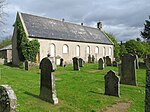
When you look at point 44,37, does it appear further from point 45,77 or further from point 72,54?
point 45,77

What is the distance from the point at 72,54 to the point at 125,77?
2745cm

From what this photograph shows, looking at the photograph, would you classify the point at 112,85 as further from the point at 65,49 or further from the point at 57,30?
the point at 57,30

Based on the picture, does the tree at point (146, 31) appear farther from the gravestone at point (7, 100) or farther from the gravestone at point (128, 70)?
the gravestone at point (7, 100)

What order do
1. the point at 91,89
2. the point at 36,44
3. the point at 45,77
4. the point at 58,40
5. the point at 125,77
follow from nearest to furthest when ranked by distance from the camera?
1. the point at 45,77
2. the point at 91,89
3. the point at 125,77
4. the point at 36,44
5. the point at 58,40

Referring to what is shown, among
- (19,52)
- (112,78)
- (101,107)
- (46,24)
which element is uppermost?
(46,24)

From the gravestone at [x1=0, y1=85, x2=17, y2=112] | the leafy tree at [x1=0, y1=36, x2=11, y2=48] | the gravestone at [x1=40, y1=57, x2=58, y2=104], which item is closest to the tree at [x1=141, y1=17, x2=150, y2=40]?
the gravestone at [x1=40, y1=57, x2=58, y2=104]

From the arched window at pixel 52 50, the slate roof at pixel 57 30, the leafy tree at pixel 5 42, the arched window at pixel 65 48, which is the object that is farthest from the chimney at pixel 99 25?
the leafy tree at pixel 5 42

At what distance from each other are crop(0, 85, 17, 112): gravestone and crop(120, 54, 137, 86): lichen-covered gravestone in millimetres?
11890

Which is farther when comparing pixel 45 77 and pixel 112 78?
pixel 112 78

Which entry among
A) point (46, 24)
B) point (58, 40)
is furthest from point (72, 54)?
point (46, 24)

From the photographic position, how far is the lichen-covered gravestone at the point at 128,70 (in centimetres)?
1572

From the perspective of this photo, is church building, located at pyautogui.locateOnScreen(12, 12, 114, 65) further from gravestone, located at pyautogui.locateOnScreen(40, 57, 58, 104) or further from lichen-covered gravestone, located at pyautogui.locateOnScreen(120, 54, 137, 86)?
gravestone, located at pyautogui.locateOnScreen(40, 57, 58, 104)

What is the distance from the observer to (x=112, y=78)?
479 inches

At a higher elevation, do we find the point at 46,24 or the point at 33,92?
the point at 46,24
